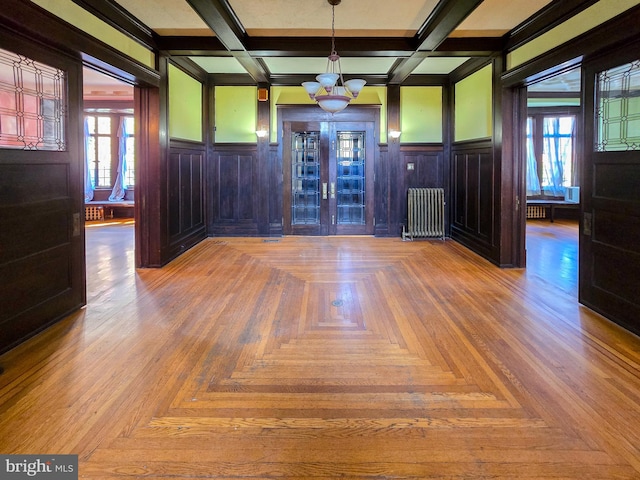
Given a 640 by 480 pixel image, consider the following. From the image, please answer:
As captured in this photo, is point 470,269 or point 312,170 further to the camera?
point 312,170

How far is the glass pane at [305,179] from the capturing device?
9461mm

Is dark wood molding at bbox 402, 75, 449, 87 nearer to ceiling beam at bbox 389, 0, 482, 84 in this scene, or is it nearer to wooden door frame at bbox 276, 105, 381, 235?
wooden door frame at bbox 276, 105, 381, 235

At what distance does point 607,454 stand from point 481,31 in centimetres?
534

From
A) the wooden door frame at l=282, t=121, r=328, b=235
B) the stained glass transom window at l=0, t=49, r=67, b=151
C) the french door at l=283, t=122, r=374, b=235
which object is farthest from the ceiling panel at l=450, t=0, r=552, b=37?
the stained glass transom window at l=0, t=49, r=67, b=151

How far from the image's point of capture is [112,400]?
2781 mm

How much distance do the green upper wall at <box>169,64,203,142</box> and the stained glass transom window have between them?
2859 mm

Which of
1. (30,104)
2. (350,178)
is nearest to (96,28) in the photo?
(30,104)

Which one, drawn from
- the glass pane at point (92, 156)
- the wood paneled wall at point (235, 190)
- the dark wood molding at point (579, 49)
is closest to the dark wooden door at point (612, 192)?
the dark wood molding at point (579, 49)

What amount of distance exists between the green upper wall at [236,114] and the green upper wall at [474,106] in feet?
12.4

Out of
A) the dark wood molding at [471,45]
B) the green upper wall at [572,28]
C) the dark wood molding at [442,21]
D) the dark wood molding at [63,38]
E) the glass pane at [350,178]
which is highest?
the dark wood molding at [471,45]

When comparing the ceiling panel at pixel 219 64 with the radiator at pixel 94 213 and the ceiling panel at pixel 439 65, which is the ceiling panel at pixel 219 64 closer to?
the ceiling panel at pixel 439 65

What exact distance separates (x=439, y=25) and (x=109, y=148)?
10.5m

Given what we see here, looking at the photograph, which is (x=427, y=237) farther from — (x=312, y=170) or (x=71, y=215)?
(x=71, y=215)

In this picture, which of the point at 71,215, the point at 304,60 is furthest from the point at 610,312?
the point at 304,60
